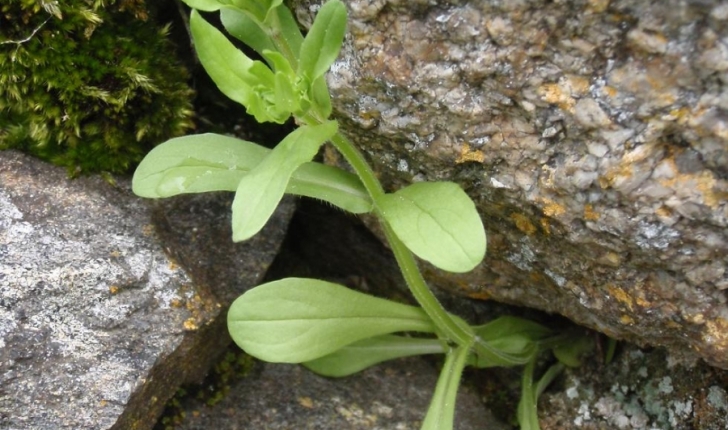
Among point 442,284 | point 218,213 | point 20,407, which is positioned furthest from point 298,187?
point 20,407

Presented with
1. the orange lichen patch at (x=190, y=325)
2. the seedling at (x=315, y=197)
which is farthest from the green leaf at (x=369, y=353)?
the orange lichen patch at (x=190, y=325)

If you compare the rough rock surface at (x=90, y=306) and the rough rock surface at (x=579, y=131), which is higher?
the rough rock surface at (x=579, y=131)

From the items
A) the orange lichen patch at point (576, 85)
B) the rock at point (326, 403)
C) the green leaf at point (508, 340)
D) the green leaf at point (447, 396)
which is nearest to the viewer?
the orange lichen patch at point (576, 85)

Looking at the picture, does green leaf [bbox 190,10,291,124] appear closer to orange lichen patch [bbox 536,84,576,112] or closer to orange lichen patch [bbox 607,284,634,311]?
orange lichen patch [bbox 536,84,576,112]

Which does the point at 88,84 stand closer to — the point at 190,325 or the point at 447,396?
the point at 190,325

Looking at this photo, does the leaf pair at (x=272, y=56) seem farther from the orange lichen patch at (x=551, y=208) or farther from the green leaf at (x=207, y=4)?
the orange lichen patch at (x=551, y=208)

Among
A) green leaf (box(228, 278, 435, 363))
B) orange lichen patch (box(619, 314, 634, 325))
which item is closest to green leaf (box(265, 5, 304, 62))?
green leaf (box(228, 278, 435, 363))

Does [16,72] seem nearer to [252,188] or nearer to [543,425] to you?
[252,188]
